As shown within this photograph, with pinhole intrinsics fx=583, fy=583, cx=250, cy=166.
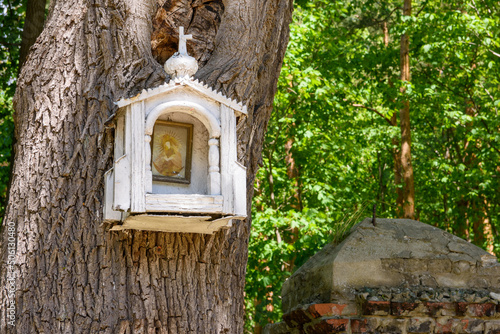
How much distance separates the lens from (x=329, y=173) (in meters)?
10.8

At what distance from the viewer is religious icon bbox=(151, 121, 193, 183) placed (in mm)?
2488

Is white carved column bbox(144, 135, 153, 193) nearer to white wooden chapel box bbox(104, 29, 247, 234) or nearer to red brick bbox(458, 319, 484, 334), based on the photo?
white wooden chapel box bbox(104, 29, 247, 234)

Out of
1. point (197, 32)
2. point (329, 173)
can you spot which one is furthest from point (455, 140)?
point (197, 32)

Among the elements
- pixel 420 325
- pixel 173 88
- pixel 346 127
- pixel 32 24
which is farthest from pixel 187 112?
pixel 346 127

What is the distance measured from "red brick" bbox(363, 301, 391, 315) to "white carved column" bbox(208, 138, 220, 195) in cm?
199

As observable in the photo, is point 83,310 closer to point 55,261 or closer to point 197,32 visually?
point 55,261

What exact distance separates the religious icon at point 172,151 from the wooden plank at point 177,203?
0.19 m

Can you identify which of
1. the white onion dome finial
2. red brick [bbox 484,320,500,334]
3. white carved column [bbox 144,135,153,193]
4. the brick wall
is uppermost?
the white onion dome finial

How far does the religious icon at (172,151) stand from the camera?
2488mm

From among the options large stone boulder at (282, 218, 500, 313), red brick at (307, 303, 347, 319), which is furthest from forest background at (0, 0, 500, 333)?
red brick at (307, 303, 347, 319)

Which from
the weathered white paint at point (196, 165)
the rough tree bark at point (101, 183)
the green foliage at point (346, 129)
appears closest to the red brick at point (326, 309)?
the rough tree bark at point (101, 183)

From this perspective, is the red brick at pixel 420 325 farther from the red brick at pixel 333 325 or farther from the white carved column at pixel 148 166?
the white carved column at pixel 148 166

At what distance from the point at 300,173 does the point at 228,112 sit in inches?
351

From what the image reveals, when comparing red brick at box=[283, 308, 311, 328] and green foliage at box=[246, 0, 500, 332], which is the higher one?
green foliage at box=[246, 0, 500, 332]
